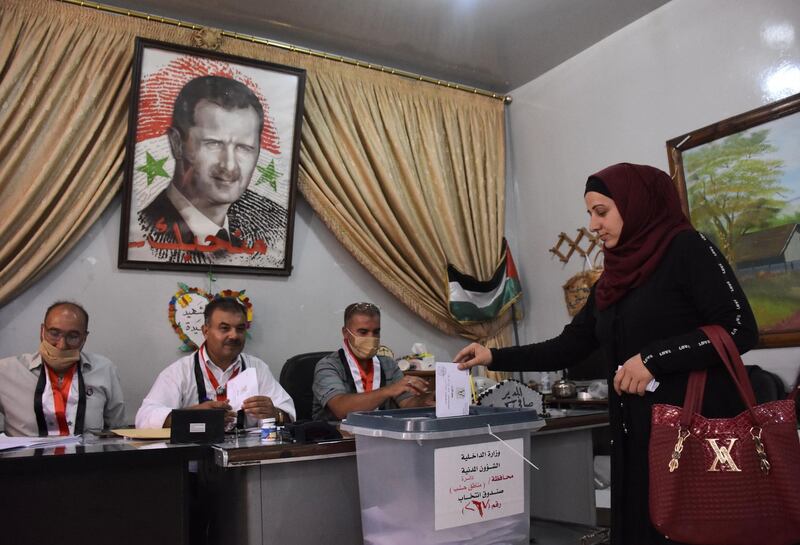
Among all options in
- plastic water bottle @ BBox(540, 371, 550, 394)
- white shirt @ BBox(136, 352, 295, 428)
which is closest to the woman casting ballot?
white shirt @ BBox(136, 352, 295, 428)

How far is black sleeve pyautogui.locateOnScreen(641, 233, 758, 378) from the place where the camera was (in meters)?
1.58

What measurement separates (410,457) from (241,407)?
92cm

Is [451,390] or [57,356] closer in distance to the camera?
[451,390]

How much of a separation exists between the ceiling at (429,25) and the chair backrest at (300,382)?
2188 millimetres

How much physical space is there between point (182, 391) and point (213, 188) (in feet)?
4.74

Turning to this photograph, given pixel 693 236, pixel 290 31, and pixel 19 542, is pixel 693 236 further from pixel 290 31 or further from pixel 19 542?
pixel 290 31

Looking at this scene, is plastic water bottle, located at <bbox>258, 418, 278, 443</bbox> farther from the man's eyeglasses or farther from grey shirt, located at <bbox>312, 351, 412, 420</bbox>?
the man's eyeglasses

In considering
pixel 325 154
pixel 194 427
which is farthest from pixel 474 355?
pixel 325 154

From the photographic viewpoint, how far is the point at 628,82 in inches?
170

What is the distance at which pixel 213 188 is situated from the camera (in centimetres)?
393

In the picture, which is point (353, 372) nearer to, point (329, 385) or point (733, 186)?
point (329, 385)

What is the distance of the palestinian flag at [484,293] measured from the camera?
15.1 ft

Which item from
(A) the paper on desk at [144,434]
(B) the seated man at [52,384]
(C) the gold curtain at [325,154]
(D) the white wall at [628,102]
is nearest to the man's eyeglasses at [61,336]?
(B) the seated man at [52,384]

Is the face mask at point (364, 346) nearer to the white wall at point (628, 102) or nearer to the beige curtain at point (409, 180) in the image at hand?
the beige curtain at point (409, 180)
